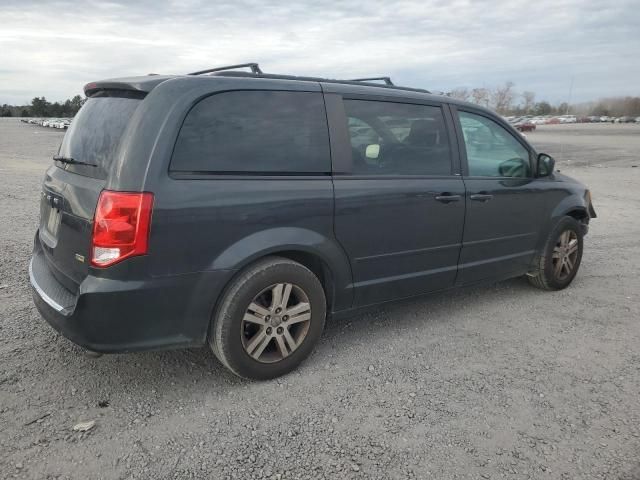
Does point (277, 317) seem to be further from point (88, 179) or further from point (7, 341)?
point (7, 341)

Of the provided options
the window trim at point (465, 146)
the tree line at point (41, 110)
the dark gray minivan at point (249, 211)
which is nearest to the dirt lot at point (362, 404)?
the dark gray minivan at point (249, 211)

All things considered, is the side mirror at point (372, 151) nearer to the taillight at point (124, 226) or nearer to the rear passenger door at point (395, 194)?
the rear passenger door at point (395, 194)

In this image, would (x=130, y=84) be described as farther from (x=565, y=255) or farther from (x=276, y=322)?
(x=565, y=255)

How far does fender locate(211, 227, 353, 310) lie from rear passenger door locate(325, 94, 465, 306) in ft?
0.26

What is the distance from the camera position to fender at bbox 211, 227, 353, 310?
2955 mm

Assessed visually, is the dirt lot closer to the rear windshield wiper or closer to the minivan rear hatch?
the minivan rear hatch

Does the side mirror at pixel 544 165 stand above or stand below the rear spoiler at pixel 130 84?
below

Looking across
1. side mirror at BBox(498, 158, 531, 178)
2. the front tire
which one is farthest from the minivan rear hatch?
side mirror at BBox(498, 158, 531, 178)

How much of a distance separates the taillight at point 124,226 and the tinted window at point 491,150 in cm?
255

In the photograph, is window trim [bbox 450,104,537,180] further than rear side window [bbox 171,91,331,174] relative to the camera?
Yes

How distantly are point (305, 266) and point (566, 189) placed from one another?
2.90 metres

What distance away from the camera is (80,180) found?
9.79 ft

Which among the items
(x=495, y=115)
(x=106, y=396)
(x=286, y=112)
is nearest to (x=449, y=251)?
(x=495, y=115)

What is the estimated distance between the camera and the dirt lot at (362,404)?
2535 millimetres
